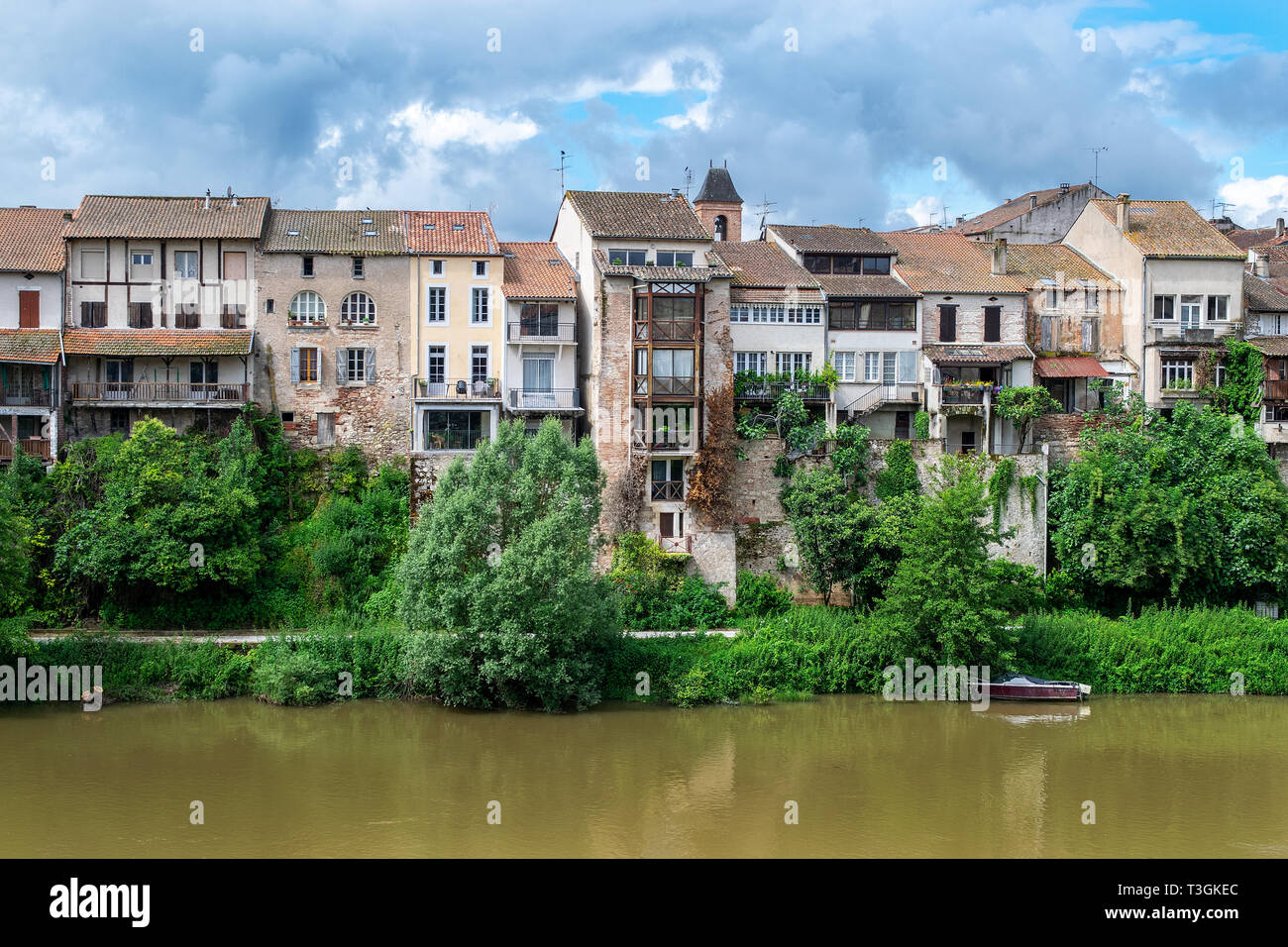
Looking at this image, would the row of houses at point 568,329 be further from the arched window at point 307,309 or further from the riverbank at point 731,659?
the riverbank at point 731,659

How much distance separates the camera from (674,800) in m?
26.0

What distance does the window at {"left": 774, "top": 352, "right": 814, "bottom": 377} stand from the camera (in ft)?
143

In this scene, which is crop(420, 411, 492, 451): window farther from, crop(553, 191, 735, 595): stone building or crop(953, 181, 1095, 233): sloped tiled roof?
crop(953, 181, 1095, 233): sloped tiled roof

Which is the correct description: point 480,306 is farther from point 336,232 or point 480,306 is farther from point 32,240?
point 32,240

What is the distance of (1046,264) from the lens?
Result: 48.8 metres

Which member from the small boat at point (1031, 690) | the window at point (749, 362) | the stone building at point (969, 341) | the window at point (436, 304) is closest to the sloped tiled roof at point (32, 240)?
the window at point (436, 304)

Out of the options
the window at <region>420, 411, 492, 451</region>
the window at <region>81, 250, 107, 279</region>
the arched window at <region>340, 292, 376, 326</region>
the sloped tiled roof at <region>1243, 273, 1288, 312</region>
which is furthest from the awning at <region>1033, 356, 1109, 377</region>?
the window at <region>81, 250, 107, 279</region>

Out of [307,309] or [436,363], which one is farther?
[436,363]

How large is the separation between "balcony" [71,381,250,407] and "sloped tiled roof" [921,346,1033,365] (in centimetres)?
2491

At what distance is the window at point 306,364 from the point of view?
41250 millimetres

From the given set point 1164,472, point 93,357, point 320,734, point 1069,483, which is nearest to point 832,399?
point 1069,483

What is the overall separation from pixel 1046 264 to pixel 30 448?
3868 cm

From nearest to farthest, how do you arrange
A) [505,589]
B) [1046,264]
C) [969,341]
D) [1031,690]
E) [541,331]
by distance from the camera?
1. [505,589]
2. [1031,690]
3. [541,331]
4. [969,341]
5. [1046,264]

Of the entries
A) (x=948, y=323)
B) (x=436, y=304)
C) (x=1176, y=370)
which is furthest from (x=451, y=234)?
(x=1176, y=370)
